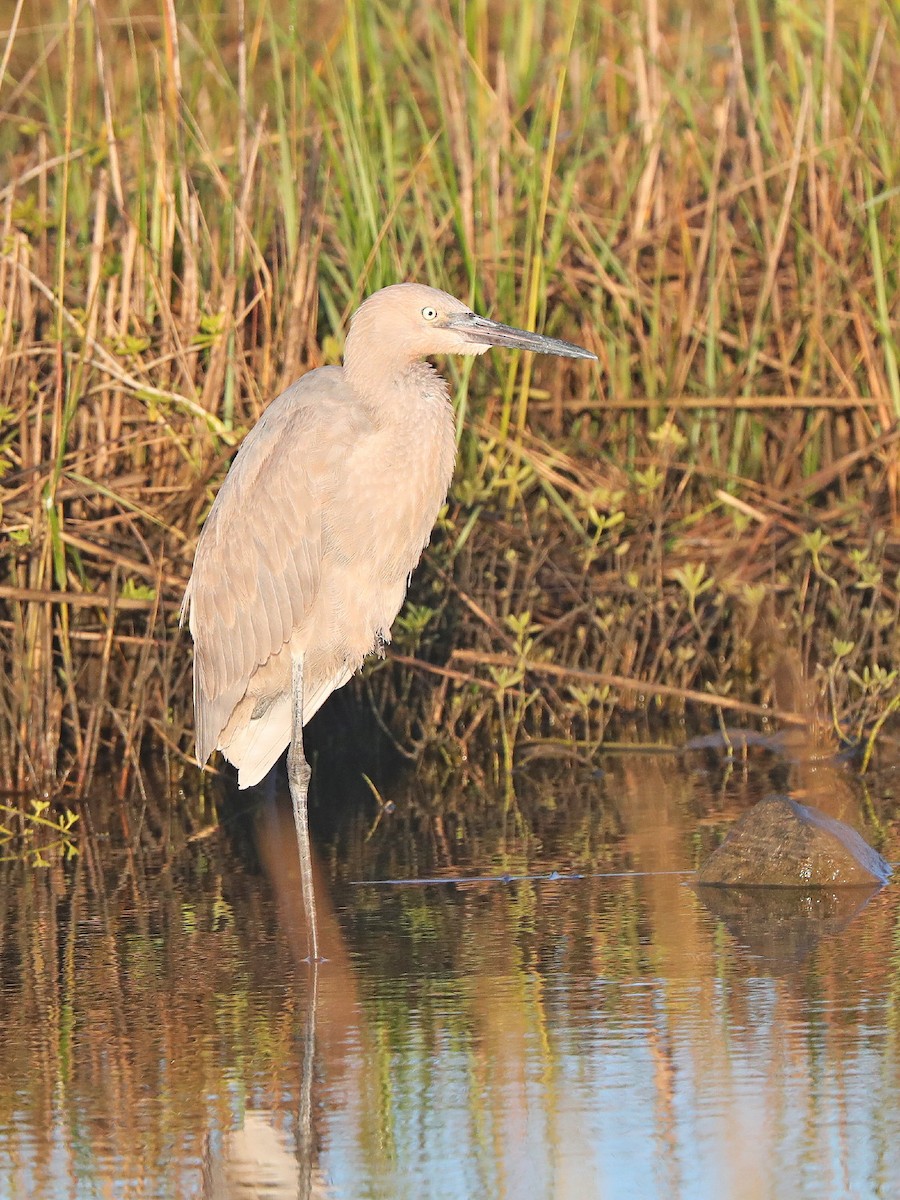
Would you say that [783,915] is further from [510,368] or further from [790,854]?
[510,368]

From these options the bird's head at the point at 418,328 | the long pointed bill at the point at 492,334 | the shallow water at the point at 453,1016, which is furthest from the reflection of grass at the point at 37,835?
the long pointed bill at the point at 492,334

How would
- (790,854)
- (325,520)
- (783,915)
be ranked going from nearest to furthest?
(783,915), (790,854), (325,520)

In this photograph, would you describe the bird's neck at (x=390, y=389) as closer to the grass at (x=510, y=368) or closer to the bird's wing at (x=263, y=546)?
the bird's wing at (x=263, y=546)

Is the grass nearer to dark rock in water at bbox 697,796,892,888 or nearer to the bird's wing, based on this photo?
the bird's wing

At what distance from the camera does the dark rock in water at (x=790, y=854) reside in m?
4.85

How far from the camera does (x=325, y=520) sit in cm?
529

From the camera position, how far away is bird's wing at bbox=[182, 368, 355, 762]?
5.23 m

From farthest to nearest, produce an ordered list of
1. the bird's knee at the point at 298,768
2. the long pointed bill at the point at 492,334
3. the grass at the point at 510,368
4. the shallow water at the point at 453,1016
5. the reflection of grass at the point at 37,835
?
the grass at the point at 510,368 → the reflection of grass at the point at 37,835 → the bird's knee at the point at 298,768 → the long pointed bill at the point at 492,334 → the shallow water at the point at 453,1016

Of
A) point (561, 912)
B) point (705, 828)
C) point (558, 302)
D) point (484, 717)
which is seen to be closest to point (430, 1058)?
point (561, 912)

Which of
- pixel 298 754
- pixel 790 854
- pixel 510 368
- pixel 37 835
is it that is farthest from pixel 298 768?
pixel 510 368

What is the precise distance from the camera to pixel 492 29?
10.7 metres

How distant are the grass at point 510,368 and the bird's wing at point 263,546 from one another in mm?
733

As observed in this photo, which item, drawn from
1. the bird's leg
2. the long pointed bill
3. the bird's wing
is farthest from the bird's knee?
the long pointed bill

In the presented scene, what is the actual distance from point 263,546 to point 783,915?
1.77m
